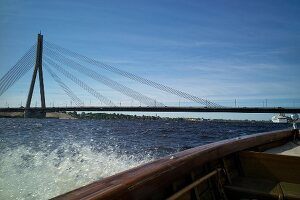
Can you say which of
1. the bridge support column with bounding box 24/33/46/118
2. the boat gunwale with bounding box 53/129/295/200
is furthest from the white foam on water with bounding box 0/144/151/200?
the bridge support column with bounding box 24/33/46/118

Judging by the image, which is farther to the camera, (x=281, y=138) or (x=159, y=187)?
(x=281, y=138)

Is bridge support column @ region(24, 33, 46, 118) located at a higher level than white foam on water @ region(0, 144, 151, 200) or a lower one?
higher

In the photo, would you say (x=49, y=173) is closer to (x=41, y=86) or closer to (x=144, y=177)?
(x=144, y=177)

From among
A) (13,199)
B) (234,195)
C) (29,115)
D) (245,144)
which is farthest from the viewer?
(29,115)

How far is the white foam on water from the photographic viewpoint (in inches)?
217

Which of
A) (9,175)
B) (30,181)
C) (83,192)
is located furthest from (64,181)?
(83,192)

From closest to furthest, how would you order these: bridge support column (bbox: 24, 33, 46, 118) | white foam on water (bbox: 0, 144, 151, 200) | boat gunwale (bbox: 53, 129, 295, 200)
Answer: boat gunwale (bbox: 53, 129, 295, 200) → white foam on water (bbox: 0, 144, 151, 200) → bridge support column (bbox: 24, 33, 46, 118)

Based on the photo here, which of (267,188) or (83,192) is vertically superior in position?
(83,192)

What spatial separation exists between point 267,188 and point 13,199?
4.18 m

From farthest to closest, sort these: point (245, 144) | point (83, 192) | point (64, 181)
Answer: point (64, 181) < point (245, 144) < point (83, 192)

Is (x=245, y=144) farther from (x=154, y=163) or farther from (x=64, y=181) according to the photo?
(x=64, y=181)

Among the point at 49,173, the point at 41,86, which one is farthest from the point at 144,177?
the point at 41,86

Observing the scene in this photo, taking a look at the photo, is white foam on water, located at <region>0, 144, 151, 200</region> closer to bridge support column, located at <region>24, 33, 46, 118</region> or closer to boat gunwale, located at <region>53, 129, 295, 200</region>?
boat gunwale, located at <region>53, 129, 295, 200</region>

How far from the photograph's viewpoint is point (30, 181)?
618cm
